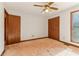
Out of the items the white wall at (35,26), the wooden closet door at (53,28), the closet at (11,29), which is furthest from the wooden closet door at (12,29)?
the wooden closet door at (53,28)

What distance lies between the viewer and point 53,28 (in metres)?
2.90

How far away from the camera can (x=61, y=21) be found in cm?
314

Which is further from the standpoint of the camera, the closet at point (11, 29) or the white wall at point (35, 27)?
the closet at point (11, 29)

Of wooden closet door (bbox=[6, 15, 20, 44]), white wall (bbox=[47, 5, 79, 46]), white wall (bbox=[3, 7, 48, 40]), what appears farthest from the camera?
wooden closet door (bbox=[6, 15, 20, 44])

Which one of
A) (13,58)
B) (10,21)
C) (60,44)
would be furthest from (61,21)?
(13,58)

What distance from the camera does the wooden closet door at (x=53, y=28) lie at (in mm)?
2844

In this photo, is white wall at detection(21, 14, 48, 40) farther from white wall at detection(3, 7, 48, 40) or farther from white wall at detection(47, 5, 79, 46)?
white wall at detection(47, 5, 79, 46)

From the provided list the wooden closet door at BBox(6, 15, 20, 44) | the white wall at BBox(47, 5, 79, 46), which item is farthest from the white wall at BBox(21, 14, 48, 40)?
the white wall at BBox(47, 5, 79, 46)

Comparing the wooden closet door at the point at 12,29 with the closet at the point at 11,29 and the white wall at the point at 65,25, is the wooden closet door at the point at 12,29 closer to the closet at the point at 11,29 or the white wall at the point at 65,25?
the closet at the point at 11,29

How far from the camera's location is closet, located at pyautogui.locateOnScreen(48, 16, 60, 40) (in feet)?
9.32

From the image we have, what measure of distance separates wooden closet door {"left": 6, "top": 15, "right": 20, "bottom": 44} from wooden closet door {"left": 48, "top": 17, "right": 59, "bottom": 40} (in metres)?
1.24

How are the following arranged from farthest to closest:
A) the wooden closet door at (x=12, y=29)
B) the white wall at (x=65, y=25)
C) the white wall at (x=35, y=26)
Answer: the wooden closet door at (x=12, y=29) → the white wall at (x=65, y=25) → the white wall at (x=35, y=26)

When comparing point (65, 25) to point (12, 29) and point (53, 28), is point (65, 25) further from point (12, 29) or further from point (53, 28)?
point (12, 29)

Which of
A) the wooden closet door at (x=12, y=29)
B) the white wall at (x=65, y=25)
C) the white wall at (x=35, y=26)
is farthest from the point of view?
the wooden closet door at (x=12, y=29)
